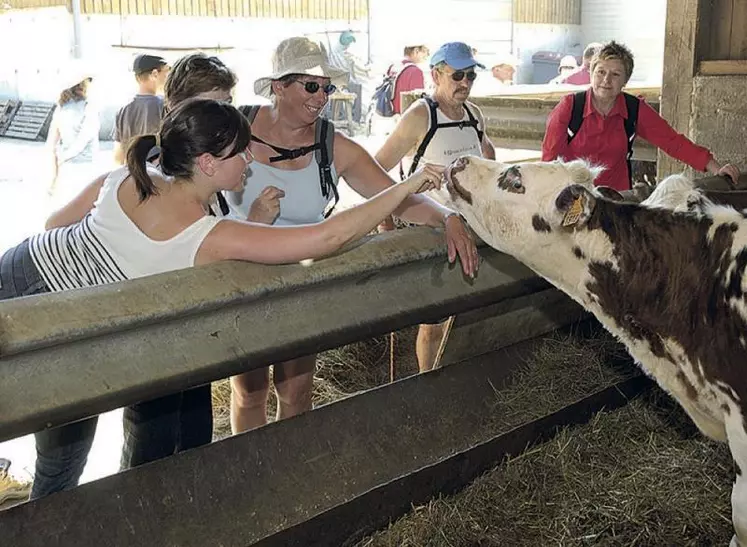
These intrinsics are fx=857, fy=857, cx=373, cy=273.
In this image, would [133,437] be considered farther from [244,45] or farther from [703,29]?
[244,45]

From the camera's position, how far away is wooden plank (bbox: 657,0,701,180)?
5766 millimetres

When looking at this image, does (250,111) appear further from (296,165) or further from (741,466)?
(741,466)

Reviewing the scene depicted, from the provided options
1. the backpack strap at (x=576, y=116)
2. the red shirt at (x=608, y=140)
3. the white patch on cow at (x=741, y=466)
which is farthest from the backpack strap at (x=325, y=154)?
the white patch on cow at (x=741, y=466)

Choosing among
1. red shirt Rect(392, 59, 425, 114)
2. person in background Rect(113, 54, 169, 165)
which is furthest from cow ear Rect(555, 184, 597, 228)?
red shirt Rect(392, 59, 425, 114)

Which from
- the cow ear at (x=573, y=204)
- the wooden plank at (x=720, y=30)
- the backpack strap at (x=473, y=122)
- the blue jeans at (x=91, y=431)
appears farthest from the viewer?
the wooden plank at (x=720, y=30)

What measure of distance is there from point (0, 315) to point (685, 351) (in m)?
2.12

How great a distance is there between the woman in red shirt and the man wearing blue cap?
465 millimetres

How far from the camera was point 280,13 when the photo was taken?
22156 mm

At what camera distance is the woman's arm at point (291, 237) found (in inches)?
101

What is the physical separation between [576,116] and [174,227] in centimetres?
264

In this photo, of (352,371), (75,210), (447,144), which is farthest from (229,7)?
(75,210)

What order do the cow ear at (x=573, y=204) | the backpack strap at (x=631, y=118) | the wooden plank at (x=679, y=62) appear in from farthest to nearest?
the wooden plank at (x=679, y=62), the backpack strap at (x=631, y=118), the cow ear at (x=573, y=204)

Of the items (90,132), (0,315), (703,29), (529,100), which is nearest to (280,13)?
(90,132)

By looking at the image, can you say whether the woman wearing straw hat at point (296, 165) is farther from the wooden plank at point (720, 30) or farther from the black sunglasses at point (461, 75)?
the wooden plank at point (720, 30)
